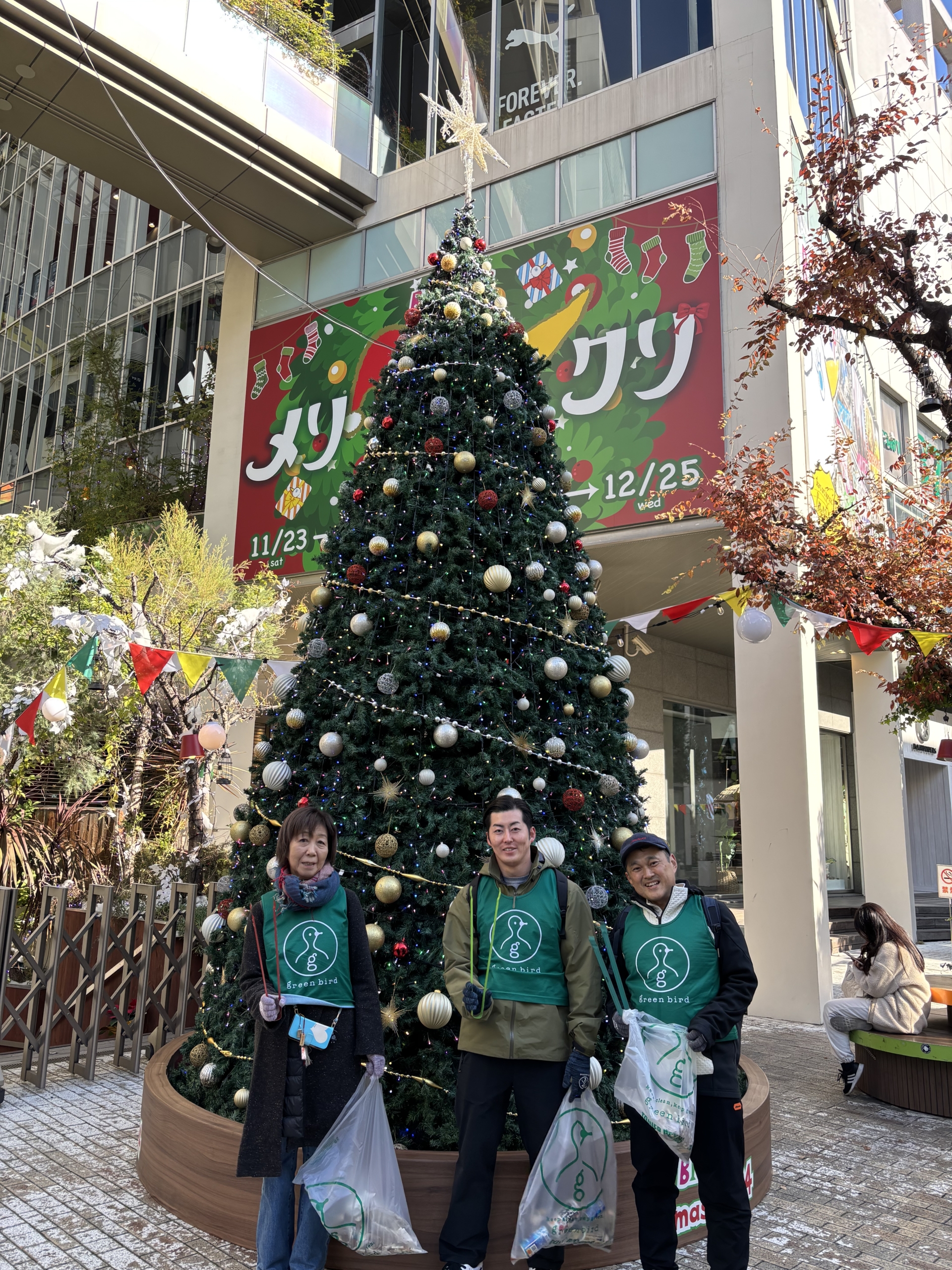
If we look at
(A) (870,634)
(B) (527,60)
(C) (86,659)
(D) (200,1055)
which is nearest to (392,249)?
(B) (527,60)

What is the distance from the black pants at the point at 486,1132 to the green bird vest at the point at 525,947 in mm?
219

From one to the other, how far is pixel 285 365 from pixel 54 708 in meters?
9.51

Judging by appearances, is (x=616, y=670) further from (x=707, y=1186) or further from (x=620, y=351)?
(x=620, y=351)

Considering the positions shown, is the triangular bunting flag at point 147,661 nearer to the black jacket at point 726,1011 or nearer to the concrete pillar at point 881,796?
the black jacket at point 726,1011

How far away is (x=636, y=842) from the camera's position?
10.5 feet

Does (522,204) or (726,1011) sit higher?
(522,204)

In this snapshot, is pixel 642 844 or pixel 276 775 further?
pixel 276 775

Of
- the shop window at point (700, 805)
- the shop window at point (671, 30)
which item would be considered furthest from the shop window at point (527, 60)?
the shop window at point (700, 805)

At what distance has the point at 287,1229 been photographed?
10.5 feet

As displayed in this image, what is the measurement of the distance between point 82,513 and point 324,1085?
17573 millimetres

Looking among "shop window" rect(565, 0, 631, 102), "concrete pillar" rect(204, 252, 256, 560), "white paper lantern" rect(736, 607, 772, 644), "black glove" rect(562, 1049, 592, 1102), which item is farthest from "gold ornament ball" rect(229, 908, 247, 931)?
"shop window" rect(565, 0, 631, 102)

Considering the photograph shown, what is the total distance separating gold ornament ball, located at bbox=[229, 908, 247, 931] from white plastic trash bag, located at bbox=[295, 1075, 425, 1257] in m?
1.26

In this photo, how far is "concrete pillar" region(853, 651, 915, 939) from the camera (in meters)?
13.3

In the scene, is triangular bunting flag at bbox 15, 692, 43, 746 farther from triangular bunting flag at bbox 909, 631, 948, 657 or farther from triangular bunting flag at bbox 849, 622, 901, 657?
triangular bunting flag at bbox 909, 631, 948, 657
